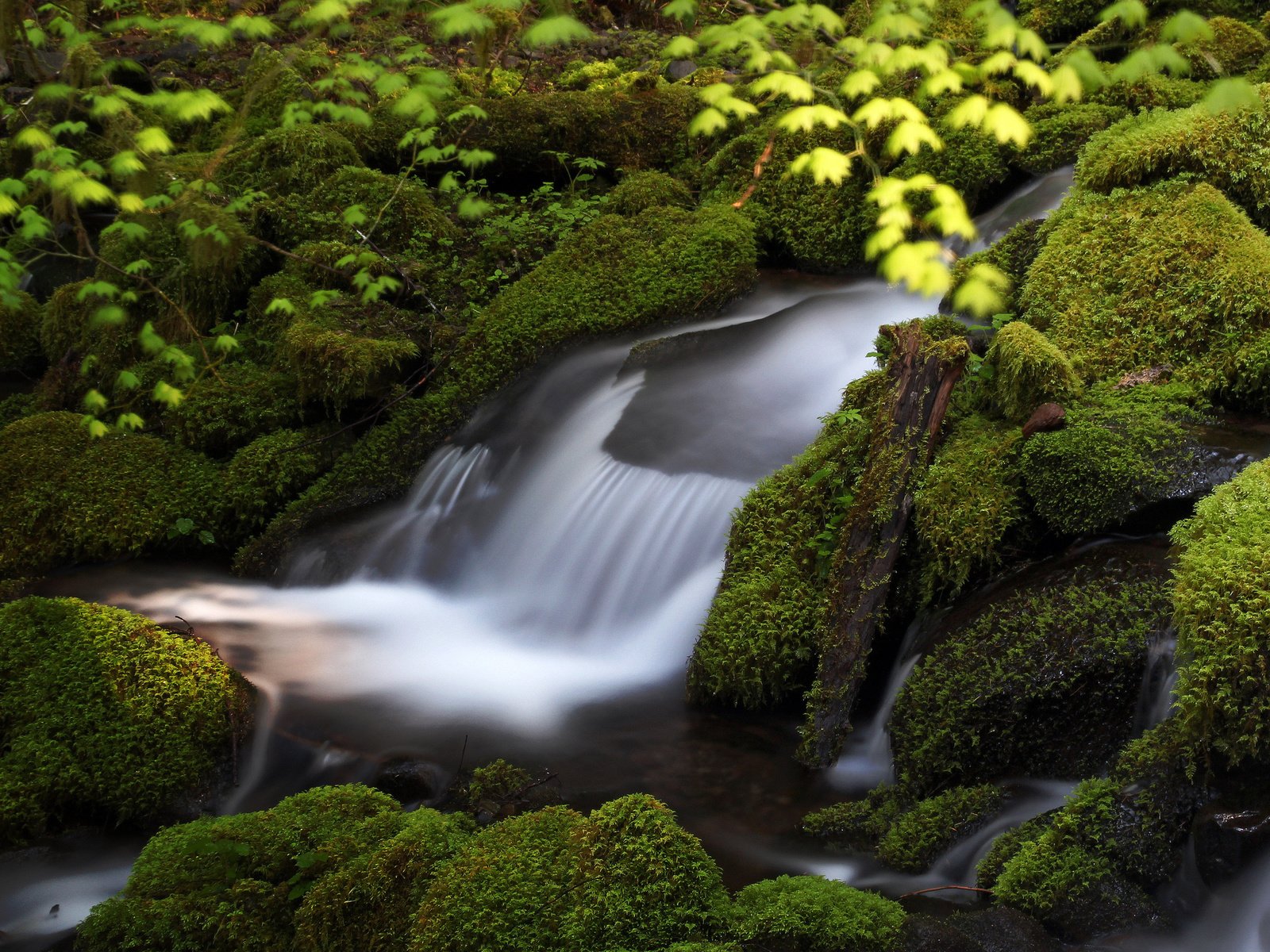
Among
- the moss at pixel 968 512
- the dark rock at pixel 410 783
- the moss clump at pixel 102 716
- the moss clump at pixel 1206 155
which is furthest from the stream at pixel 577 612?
the moss clump at pixel 1206 155

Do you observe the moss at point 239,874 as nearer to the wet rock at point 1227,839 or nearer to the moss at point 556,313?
the wet rock at point 1227,839

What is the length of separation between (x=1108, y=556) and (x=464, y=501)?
3.66 meters

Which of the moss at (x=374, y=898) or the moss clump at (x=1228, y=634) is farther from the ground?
the moss clump at (x=1228, y=634)

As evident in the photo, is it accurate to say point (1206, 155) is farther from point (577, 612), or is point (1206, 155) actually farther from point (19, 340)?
point (19, 340)

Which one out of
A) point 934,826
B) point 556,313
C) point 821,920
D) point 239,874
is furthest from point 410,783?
point 556,313

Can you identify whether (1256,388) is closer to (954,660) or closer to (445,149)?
(954,660)

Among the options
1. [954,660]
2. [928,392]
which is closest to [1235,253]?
[928,392]

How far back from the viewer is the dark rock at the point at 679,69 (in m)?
9.22

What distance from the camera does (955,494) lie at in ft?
14.1

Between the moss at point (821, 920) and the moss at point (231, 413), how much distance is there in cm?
486

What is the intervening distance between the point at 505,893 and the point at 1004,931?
1.44 meters

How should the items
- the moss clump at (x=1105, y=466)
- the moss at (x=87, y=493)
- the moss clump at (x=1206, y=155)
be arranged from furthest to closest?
1. the moss at (x=87, y=493)
2. the moss clump at (x=1206, y=155)
3. the moss clump at (x=1105, y=466)

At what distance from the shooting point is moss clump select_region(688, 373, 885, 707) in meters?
4.40

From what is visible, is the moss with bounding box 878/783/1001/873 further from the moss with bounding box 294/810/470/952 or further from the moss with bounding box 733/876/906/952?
the moss with bounding box 294/810/470/952
